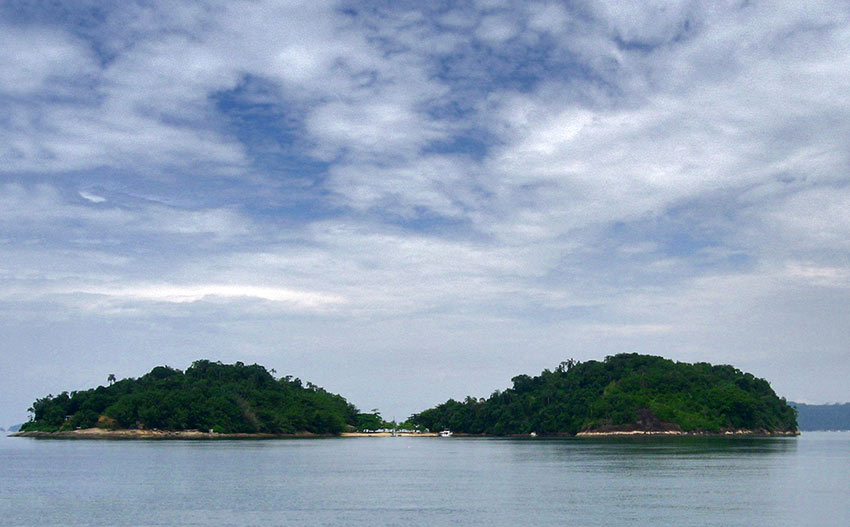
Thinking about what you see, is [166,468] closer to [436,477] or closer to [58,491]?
[58,491]

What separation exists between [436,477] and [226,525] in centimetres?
3710

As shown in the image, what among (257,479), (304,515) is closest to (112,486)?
(257,479)

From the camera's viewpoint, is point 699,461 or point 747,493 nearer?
point 747,493

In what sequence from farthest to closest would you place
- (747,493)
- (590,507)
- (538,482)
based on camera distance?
(538,482), (747,493), (590,507)

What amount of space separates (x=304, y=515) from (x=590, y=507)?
18108 mm

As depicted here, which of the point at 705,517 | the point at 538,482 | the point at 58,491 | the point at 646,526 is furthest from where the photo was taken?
the point at 538,482

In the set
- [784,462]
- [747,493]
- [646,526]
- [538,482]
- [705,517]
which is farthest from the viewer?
[784,462]

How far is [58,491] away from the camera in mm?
64750

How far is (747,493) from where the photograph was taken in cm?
5931

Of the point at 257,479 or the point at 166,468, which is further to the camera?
the point at 166,468

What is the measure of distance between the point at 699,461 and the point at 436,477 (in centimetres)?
3856

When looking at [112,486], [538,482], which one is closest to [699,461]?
[538,482]

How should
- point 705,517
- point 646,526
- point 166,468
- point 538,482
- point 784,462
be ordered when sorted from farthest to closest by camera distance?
point 784,462 → point 166,468 → point 538,482 → point 705,517 → point 646,526

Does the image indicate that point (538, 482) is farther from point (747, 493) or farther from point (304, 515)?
point (304, 515)
